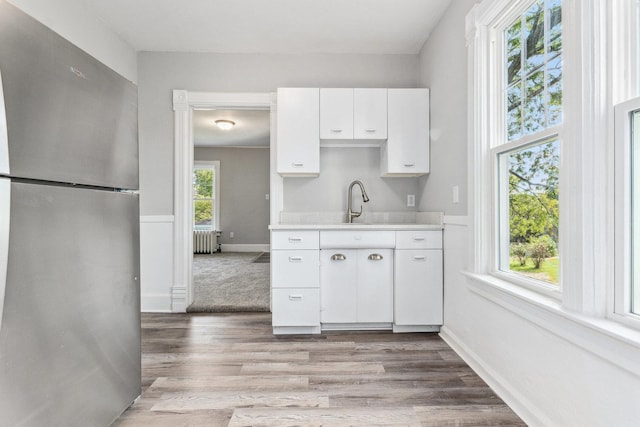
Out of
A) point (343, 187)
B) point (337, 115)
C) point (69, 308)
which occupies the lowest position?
point (69, 308)

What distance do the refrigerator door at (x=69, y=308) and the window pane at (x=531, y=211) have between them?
1890 millimetres

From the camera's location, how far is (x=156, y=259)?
3.37 m

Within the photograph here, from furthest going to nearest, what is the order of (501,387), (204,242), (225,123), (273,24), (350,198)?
(204,242) → (225,123) → (350,198) → (273,24) → (501,387)

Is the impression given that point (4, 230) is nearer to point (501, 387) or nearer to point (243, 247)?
point (501, 387)

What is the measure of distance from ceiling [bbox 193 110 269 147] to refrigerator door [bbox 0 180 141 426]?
373 centimetres

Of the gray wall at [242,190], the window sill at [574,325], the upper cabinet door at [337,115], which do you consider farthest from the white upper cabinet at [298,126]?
the gray wall at [242,190]

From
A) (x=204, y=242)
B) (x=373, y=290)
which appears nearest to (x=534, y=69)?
(x=373, y=290)

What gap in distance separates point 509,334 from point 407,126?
1.86m

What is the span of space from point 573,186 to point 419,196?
2.01m

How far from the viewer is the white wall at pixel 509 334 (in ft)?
3.86

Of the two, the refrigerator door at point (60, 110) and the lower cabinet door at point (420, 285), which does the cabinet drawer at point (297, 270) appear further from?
the refrigerator door at point (60, 110)

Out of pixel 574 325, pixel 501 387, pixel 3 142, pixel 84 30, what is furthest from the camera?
pixel 84 30

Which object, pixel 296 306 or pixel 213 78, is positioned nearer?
pixel 296 306

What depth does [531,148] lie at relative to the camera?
175cm
